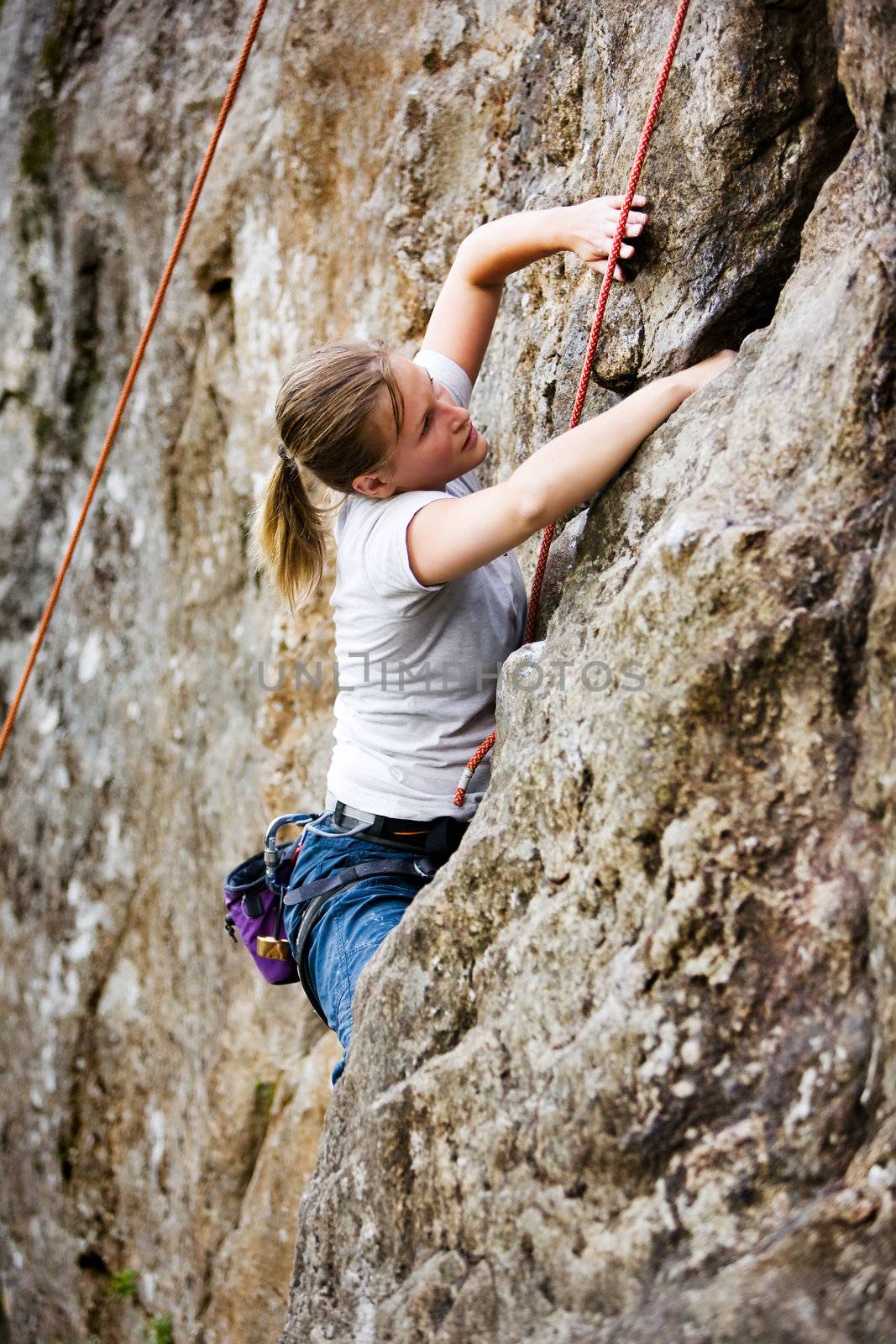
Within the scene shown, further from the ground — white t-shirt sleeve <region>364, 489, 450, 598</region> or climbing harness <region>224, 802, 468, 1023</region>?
white t-shirt sleeve <region>364, 489, 450, 598</region>

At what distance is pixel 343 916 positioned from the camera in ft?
9.06

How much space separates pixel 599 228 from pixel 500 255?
1.05 feet

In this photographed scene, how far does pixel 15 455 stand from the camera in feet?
21.5

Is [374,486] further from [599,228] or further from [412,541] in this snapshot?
[599,228]

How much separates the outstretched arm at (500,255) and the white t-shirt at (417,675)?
438mm

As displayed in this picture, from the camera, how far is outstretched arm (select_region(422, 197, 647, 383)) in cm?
266

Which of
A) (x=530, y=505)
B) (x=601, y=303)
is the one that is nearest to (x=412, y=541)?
(x=530, y=505)

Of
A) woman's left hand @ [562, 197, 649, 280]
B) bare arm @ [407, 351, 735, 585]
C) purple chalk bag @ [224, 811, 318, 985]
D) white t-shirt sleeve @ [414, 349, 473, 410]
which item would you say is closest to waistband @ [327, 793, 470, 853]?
purple chalk bag @ [224, 811, 318, 985]

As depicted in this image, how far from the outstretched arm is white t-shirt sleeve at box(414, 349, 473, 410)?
0.03m

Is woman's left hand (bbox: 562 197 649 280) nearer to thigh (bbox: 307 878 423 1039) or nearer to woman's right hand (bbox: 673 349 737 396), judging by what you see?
woman's right hand (bbox: 673 349 737 396)

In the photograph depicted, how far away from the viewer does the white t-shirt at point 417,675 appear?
2689 mm

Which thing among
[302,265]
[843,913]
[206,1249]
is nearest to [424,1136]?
[843,913]

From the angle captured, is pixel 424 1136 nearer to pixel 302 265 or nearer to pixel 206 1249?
pixel 206 1249

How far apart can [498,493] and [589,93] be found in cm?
141
